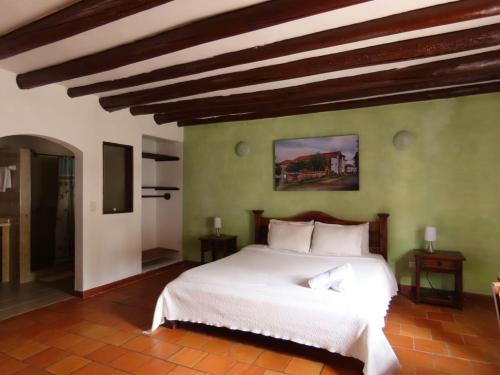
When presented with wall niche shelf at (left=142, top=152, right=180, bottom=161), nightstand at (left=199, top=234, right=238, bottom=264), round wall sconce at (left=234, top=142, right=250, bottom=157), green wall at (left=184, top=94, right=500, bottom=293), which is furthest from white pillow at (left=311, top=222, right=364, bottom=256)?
wall niche shelf at (left=142, top=152, right=180, bottom=161)

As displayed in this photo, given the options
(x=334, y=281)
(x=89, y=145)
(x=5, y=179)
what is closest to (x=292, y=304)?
(x=334, y=281)

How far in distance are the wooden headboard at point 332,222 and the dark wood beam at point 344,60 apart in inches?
80.4

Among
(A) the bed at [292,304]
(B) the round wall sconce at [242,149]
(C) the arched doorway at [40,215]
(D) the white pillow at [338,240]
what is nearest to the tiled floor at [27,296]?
(C) the arched doorway at [40,215]

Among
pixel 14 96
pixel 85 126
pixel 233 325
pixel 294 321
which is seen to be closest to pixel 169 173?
pixel 85 126

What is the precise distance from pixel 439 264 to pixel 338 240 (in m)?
1.06

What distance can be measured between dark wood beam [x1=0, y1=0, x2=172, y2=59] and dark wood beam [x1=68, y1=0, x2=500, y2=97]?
895mm

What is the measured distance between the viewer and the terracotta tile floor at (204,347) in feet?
7.42

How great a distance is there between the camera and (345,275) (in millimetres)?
2588

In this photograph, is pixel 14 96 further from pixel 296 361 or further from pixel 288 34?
pixel 296 361

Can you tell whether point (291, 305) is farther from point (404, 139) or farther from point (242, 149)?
point (242, 149)

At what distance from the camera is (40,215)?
4832 millimetres

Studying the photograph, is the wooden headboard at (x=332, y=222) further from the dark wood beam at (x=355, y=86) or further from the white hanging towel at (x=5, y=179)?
the white hanging towel at (x=5, y=179)

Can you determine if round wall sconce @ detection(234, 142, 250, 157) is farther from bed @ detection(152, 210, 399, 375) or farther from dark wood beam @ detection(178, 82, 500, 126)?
bed @ detection(152, 210, 399, 375)

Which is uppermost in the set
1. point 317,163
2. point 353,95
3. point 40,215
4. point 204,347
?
point 353,95
